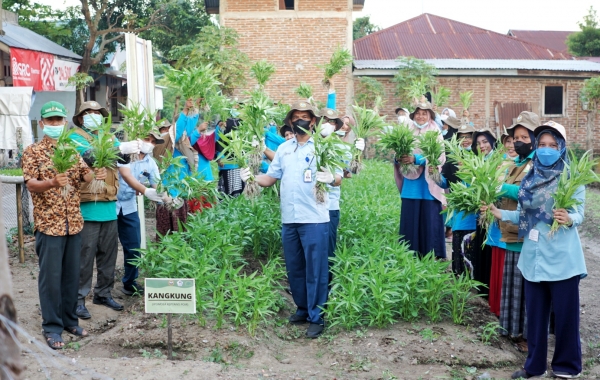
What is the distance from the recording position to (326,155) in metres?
6.17

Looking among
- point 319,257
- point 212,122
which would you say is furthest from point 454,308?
point 212,122

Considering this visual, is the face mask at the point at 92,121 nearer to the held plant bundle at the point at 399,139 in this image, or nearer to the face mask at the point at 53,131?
the face mask at the point at 53,131

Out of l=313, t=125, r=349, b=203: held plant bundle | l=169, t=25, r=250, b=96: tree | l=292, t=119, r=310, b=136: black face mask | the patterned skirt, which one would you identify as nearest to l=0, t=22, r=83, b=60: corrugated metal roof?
l=169, t=25, r=250, b=96: tree

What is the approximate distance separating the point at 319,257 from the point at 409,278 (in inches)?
32.8

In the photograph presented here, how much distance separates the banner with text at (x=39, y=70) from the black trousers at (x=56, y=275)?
12.0 metres

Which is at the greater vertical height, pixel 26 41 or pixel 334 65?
pixel 26 41

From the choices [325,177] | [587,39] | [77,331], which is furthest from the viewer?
[587,39]

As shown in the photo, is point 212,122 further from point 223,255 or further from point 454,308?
point 454,308

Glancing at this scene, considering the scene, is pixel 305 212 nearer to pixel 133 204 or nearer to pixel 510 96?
pixel 133 204

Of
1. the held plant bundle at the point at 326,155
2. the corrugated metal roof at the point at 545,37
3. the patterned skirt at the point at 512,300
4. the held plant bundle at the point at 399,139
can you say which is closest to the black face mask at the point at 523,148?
A: the patterned skirt at the point at 512,300

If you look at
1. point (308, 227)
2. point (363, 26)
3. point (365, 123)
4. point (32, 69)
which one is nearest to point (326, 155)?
point (308, 227)

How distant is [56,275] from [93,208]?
870 millimetres

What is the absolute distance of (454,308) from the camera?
20.4ft

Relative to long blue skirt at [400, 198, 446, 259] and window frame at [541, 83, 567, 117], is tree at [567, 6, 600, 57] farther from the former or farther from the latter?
long blue skirt at [400, 198, 446, 259]
